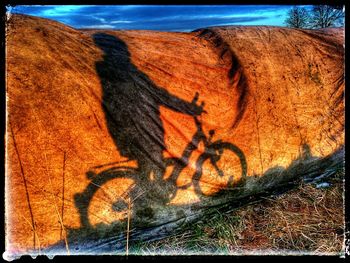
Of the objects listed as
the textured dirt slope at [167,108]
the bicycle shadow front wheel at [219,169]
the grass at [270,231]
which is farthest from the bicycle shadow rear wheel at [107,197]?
the bicycle shadow front wheel at [219,169]

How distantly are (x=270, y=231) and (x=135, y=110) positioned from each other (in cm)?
159

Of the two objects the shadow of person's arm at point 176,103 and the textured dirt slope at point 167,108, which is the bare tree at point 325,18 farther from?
the shadow of person's arm at point 176,103

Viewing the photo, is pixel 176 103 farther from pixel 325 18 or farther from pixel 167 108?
pixel 325 18

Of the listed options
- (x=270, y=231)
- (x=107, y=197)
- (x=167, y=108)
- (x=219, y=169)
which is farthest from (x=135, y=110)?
(x=270, y=231)

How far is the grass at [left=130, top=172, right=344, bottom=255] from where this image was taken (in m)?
2.87

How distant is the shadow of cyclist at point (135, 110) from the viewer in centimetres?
269

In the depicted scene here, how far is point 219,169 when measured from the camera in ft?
9.82

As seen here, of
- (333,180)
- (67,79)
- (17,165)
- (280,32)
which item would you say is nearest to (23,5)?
(67,79)

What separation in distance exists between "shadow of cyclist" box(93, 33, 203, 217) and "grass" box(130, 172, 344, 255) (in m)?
0.45

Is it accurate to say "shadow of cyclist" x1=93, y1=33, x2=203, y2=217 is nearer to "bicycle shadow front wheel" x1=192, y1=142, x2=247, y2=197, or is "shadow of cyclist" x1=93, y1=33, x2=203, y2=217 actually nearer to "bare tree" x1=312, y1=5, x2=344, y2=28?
"bicycle shadow front wheel" x1=192, y1=142, x2=247, y2=197

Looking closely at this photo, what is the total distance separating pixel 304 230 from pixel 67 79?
2.34 metres

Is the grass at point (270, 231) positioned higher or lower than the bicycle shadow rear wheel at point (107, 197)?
lower

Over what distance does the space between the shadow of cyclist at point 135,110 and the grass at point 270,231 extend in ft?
1.49

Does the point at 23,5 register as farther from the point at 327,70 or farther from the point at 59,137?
the point at 327,70
